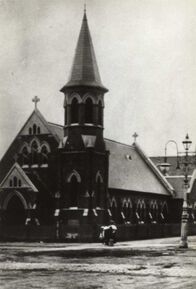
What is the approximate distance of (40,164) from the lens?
4975 centimetres

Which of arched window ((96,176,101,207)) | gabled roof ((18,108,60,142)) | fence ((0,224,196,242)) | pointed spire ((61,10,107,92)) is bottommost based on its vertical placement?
fence ((0,224,196,242))

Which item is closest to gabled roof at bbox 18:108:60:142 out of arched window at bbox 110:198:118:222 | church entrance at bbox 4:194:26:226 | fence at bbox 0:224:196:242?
church entrance at bbox 4:194:26:226

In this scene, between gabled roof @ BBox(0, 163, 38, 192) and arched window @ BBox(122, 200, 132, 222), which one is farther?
arched window @ BBox(122, 200, 132, 222)

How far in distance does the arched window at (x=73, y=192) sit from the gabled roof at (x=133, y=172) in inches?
244

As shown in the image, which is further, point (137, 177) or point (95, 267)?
point (137, 177)

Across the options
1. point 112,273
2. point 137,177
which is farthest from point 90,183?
point 112,273

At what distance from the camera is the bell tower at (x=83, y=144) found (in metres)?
46.4

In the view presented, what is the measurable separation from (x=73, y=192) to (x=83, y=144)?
12.2ft

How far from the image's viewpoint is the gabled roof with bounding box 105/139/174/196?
5644 cm

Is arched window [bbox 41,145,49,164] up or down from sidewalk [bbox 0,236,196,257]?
up

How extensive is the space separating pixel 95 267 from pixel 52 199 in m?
27.0

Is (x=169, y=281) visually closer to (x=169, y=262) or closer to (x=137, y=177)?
(x=169, y=262)

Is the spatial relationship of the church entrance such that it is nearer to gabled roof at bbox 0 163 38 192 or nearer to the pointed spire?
gabled roof at bbox 0 163 38 192

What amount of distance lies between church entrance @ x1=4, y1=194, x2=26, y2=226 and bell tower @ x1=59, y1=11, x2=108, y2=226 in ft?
11.0
